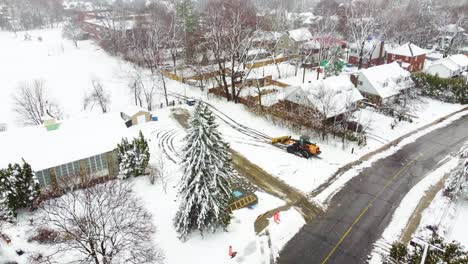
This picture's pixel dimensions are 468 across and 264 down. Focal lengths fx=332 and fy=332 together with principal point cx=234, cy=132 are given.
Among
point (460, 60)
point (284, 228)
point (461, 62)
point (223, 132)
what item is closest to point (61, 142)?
point (223, 132)

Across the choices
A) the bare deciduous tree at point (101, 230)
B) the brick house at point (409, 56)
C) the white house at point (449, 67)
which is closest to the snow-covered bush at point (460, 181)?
the bare deciduous tree at point (101, 230)

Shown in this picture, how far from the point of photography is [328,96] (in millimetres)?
36688

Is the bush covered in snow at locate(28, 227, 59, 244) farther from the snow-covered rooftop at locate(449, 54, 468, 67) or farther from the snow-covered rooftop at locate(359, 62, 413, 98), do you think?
the snow-covered rooftop at locate(449, 54, 468, 67)

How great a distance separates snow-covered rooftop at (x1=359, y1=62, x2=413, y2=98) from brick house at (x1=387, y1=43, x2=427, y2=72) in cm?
1460

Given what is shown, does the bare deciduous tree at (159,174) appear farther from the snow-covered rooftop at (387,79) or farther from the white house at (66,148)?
the snow-covered rooftop at (387,79)

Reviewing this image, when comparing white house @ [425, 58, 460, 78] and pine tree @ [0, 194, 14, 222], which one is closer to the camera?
pine tree @ [0, 194, 14, 222]

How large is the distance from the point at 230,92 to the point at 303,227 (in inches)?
1212

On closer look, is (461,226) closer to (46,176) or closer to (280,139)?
(280,139)

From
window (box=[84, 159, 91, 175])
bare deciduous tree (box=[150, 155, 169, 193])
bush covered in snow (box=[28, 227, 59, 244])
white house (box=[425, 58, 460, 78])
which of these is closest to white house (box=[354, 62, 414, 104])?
white house (box=[425, 58, 460, 78])

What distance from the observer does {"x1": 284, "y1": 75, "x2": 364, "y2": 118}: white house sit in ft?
121

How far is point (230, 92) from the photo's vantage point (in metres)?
51.1

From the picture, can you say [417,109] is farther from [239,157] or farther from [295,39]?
[295,39]

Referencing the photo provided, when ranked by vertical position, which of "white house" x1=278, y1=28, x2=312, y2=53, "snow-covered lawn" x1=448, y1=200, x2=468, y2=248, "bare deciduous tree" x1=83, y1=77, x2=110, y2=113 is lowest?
"snow-covered lawn" x1=448, y1=200, x2=468, y2=248

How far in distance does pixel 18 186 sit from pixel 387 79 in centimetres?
4539
